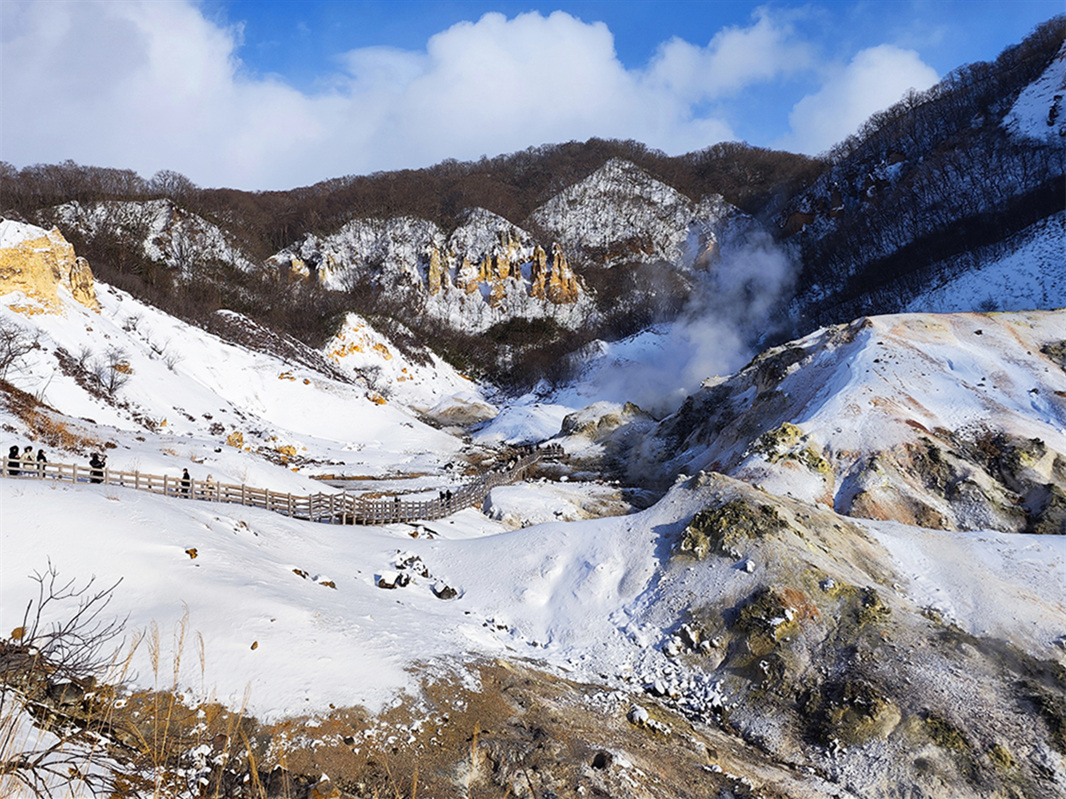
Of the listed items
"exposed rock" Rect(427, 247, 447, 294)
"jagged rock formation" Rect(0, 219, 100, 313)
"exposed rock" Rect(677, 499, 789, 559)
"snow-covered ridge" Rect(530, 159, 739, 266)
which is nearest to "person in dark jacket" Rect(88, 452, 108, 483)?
"exposed rock" Rect(677, 499, 789, 559)

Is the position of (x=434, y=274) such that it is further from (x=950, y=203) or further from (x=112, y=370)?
(x=950, y=203)

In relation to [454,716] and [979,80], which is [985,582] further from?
[979,80]

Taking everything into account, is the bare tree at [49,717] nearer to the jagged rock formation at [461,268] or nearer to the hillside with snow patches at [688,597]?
the hillside with snow patches at [688,597]

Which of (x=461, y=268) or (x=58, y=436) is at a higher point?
(x=461, y=268)

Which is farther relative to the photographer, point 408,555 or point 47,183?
point 47,183

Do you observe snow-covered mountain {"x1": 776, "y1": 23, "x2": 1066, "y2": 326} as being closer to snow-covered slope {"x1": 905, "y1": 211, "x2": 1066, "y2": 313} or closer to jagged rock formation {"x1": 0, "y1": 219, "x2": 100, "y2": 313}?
snow-covered slope {"x1": 905, "y1": 211, "x2": 1066, "y2": 313}

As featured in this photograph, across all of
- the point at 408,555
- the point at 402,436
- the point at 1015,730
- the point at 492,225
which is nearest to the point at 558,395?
the point at 402,436

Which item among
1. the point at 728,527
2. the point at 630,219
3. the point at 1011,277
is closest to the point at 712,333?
the point at 1011,277
